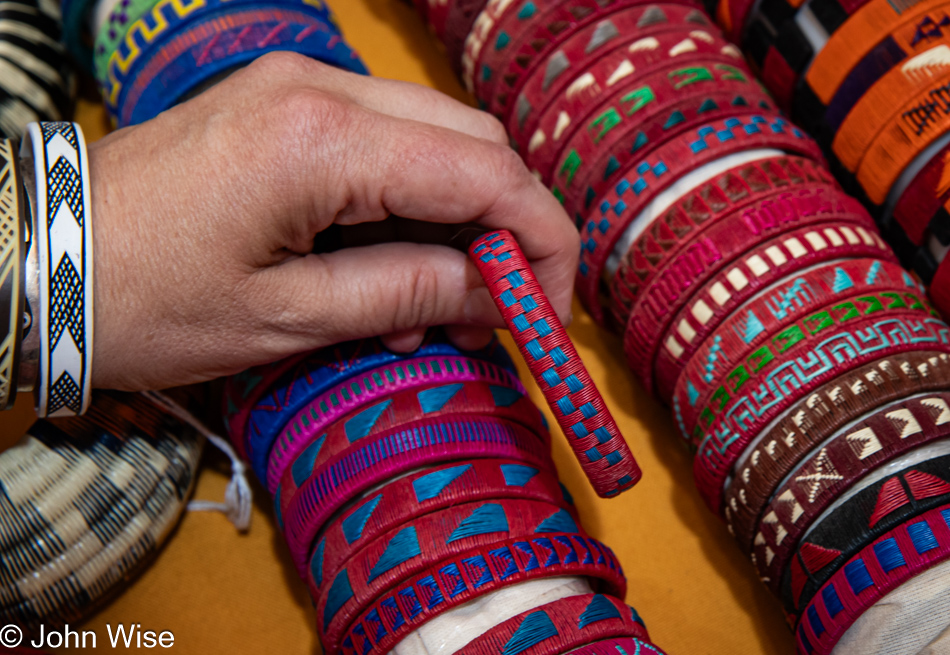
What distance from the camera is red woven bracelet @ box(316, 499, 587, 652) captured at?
70 cm

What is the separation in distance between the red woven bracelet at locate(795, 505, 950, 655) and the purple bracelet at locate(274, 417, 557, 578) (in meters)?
0.32

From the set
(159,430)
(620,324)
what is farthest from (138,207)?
(620,324)

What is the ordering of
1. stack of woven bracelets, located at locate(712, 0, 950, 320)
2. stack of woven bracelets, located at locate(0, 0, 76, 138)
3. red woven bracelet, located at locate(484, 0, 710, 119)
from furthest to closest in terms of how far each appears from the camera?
stack of woven bracelets, located at locate(0, 0, 76, 138) → red woven bracelet, located at locate(484, 0, 710, 119) → stack of woven bracelets, located at locate(712, 0, 950, 320)

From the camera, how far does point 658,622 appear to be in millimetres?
950

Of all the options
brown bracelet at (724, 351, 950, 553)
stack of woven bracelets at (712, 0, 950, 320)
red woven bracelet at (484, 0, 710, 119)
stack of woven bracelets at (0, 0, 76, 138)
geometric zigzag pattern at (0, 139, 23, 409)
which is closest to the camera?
geometric zigzag pattern at (0, 139, 23, 409)

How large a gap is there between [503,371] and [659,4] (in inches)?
20.6

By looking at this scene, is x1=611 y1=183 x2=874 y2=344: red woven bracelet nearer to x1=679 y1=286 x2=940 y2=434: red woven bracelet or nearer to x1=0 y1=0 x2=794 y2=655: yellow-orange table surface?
x1=679 y1=286 x2=940 y2=434: red woven bracelet

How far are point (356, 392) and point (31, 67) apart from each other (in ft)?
2.68

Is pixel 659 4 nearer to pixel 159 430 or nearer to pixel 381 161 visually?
pixel 381 161

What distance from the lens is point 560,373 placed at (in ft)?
2.18

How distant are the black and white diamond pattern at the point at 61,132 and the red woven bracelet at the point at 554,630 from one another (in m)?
0.59

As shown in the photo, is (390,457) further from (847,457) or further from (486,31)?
(486,31)

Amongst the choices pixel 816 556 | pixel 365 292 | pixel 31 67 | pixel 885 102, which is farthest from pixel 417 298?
pixel 31 67

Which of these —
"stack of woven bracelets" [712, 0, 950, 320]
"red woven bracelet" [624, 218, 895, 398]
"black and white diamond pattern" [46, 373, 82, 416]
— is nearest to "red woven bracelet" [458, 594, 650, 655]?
"red woven bracelet" [624, 218, 895, 398]
